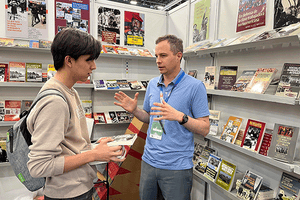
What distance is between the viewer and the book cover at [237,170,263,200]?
5.44 feet

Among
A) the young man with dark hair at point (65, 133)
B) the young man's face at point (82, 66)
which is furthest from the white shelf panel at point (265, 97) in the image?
the young man's face at point (82, 66)

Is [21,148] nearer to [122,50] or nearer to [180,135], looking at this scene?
[180,135]

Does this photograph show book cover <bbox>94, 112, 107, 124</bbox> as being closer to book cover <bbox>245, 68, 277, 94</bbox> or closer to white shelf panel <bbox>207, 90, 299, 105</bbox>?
white shelf panel <bbox>207, 90, 299, 105</bbox>

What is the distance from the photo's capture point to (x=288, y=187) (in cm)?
155

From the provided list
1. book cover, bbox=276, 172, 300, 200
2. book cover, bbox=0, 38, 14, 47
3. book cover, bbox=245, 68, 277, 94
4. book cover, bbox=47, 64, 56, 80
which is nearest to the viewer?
book cover, bbox=276, 172, 300, 200

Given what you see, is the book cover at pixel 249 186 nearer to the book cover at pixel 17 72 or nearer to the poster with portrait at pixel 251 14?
the poster with portrait at pixel 251 14

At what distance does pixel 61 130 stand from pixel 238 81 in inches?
66.7

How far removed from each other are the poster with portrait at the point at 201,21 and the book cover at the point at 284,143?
4.89ft

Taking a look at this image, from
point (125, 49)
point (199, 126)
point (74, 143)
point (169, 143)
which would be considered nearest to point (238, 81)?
point (199, 126)

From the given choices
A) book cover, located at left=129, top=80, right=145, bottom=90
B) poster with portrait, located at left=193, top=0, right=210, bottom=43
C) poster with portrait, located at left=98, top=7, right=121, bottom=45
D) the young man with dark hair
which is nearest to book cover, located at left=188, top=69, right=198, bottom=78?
poster with portrait, located at left=193, top=0, right=210, bottom=43

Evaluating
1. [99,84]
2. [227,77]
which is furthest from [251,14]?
[99,84]

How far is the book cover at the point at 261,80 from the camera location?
164 centimetres

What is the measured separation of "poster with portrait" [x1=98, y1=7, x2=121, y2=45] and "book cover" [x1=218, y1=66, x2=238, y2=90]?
1861 mm

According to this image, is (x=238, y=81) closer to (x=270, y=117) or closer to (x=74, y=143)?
(x=270, y=117)
